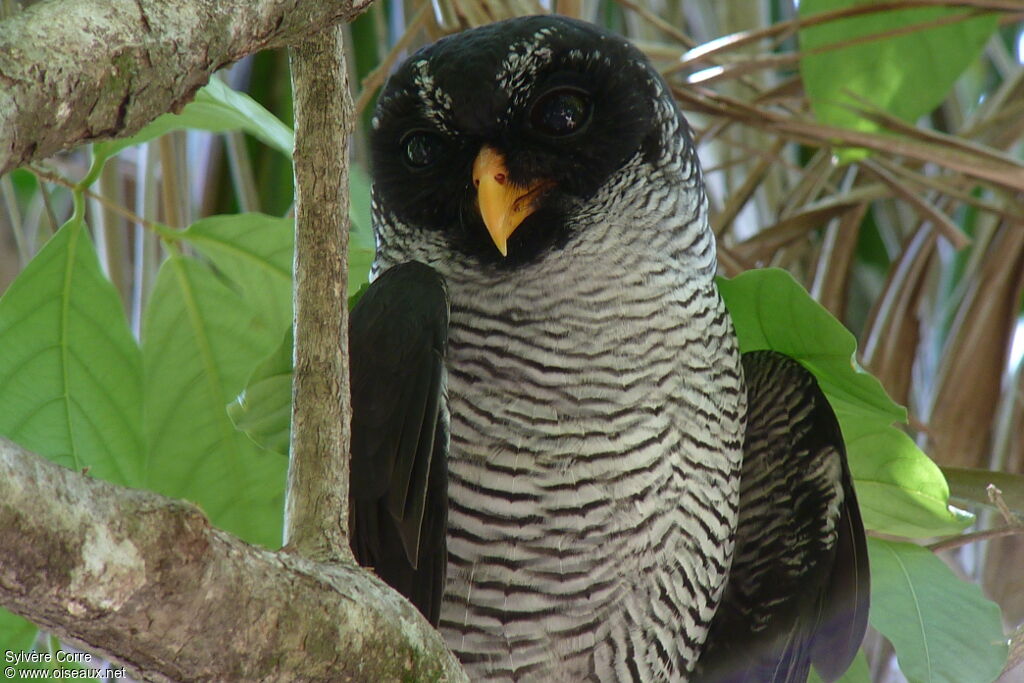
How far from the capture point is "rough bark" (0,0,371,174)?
70cm

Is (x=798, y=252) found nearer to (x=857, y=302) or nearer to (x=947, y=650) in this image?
(x=857, y=302)

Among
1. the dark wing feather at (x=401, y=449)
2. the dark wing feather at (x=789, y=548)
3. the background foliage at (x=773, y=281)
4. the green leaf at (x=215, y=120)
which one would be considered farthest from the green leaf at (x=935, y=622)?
the green leaf at (x=215, y=120)

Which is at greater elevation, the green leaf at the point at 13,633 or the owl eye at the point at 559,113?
the owl eye at the point at 559,113

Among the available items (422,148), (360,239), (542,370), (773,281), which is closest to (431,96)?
(422,148)

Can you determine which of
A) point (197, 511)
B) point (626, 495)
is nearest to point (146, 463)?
point (626, 495)

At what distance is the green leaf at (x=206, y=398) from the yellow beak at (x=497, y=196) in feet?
1.12

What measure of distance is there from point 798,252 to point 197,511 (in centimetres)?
221

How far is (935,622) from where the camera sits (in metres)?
1.42

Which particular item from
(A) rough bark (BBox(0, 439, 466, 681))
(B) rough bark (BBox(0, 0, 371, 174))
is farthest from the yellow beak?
(A) rough bark (BBox(0, 439, 466, 681))

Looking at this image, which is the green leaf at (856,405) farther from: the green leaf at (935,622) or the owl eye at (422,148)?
the owl eye at (422,148)

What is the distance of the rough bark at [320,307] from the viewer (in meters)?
0.94

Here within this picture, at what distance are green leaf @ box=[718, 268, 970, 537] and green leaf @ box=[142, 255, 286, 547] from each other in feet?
2.21

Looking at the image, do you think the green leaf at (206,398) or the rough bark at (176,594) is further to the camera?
the green leaf at (206,398)

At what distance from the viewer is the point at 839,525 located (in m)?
1.71
